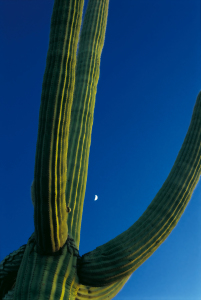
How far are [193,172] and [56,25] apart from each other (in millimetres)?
2018

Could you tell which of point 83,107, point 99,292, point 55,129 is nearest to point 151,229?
point 99,292

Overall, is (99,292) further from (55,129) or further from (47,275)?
(55,129)

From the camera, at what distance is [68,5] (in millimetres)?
3080

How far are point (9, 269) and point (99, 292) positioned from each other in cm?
89

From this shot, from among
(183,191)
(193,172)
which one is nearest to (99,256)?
(183,191)

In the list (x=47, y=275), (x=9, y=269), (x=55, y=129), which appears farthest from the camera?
(x=9, y=269)

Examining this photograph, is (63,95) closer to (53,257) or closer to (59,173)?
(59,173)

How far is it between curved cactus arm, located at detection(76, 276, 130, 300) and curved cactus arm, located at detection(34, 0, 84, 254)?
0.55 meters

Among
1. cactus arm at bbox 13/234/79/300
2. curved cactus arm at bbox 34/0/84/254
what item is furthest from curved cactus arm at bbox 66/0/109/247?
curved cactus arm at bbox 34/0/84/254

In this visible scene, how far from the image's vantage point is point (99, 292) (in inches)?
136

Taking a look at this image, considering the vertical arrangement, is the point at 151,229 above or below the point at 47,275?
above

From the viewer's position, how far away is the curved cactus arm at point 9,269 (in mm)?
3332

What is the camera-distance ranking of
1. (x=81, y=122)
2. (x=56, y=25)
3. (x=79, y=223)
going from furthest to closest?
(x=81, y=122) → (x=79, y=223) → (x=56, y=25)

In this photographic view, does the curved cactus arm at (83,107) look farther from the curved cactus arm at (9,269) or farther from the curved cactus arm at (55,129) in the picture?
the curved cactus arm at (55,129)
